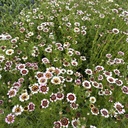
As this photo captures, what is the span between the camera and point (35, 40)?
3609 millimetres

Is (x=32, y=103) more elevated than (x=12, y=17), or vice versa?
(x=32, y=103)

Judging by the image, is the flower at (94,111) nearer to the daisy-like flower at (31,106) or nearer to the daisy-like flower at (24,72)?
the daisy-like flower at (31,106)

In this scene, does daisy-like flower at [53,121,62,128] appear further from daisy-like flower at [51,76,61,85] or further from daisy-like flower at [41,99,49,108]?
daisy-like flower at [51,76,61,85]

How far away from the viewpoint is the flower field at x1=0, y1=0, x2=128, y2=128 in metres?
2.34

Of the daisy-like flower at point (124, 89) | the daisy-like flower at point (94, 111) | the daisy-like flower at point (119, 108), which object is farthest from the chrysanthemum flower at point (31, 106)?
the daisy-like flower at point (124, 89)

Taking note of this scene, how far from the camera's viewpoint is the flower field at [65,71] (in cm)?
234

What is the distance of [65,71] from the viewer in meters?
2.69

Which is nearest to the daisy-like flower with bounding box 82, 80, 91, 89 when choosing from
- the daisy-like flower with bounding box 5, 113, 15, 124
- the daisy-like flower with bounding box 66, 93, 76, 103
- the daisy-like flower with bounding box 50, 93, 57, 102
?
the daisy-like flower with bounding box 66, 93, 76, 103

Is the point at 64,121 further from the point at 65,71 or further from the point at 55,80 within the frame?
the point at 65,71

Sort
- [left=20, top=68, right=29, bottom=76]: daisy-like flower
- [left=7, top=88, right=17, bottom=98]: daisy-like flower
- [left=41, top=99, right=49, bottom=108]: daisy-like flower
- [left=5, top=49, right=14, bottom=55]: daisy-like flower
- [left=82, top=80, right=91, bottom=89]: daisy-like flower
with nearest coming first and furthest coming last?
[left=41, top=99, right=49, bottom=108]: daisy-like flower → [left=7, top=88, right=17, bottom=98]: daisy-like flower → [left=82, top=80, right=91, bottom=89]: daisy-like flower → [left=20, top=68, right=29, bottom=76]: daisy-like flower → [left=5, top=49, right=14, bottom=55]: daisy-like flower

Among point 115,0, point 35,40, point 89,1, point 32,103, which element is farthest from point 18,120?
point 115,0

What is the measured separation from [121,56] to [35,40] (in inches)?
54.1

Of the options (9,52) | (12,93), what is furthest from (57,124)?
(9,52)

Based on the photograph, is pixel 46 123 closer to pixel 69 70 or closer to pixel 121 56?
pixel 69 70
